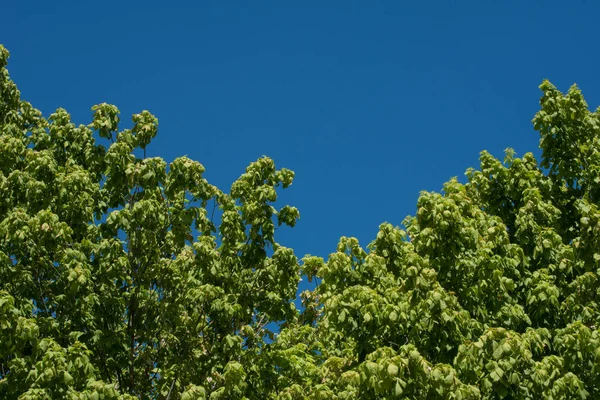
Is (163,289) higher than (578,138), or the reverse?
(578,138)

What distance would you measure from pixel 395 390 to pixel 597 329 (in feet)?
14.1

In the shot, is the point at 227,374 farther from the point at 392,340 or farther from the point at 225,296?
the point at 392,340

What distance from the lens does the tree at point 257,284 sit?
42.9ft

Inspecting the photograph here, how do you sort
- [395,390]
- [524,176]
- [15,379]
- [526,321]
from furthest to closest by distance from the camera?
[524,176] < [526,321] < [15,379] < [395,390]

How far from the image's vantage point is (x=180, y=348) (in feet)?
52.5

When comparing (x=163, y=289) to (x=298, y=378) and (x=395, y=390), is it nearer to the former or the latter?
(x=298, y=378)

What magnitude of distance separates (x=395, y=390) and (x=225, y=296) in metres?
4.81

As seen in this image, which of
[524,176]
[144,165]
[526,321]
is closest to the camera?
[526,321]

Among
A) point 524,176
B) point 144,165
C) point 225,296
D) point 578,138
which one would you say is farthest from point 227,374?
point 578,138

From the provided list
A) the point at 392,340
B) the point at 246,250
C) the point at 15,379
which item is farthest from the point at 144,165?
the point at 392,340

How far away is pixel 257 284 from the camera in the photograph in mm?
16344

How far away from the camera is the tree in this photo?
1309cm

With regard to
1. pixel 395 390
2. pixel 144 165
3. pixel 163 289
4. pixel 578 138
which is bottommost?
pixel 395 390

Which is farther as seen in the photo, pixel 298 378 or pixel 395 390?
pixel 298 378
